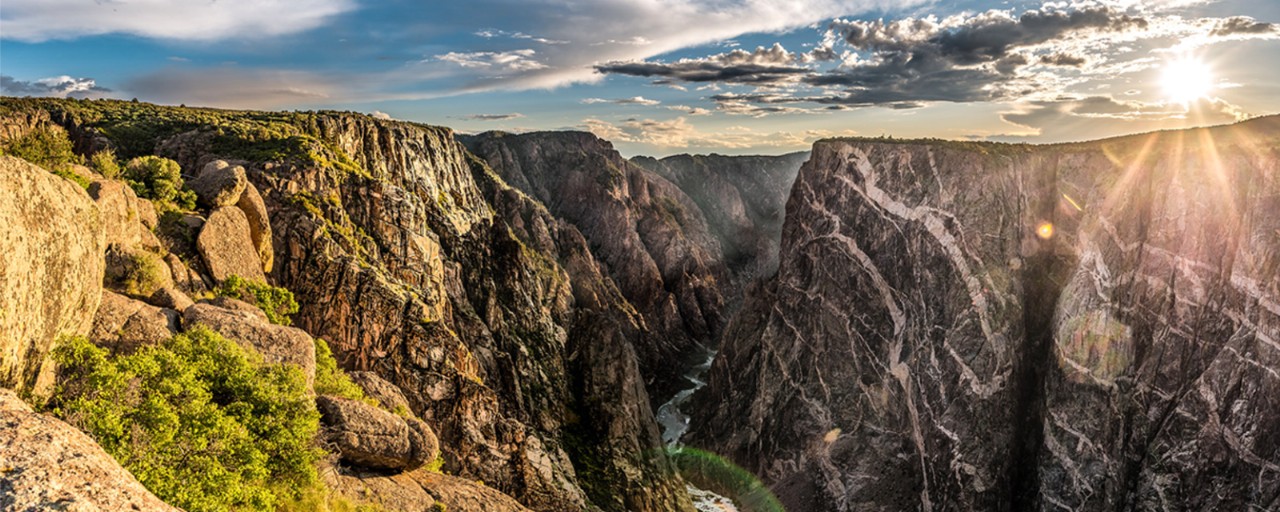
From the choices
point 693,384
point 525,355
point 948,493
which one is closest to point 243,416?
point 525,355

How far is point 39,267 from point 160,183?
76.6 ft

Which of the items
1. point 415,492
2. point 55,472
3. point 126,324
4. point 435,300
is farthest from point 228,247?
point 55,472

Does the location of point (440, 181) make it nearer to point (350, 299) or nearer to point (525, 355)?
point (525, 355)

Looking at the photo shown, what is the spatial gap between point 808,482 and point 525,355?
115ft

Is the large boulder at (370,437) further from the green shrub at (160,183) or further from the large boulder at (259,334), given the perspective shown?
the green shrub at (160,183)

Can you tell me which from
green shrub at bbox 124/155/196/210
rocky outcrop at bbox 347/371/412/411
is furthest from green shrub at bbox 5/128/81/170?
rocky outcrop at bbox 347/371/412/411

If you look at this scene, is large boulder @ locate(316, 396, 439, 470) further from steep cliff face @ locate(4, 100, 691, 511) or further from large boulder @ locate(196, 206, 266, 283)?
large boulder @ locate(196, 206, 266, 283)

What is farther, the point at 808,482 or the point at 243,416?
the point at 808,482

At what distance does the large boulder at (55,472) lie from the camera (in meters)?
10.8

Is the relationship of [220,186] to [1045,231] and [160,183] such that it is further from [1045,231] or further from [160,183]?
[1045,231]

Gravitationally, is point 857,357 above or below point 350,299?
below

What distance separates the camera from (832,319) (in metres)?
79.6

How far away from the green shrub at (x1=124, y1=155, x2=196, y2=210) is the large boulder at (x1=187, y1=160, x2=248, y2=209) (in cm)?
79

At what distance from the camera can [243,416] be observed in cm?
2139
